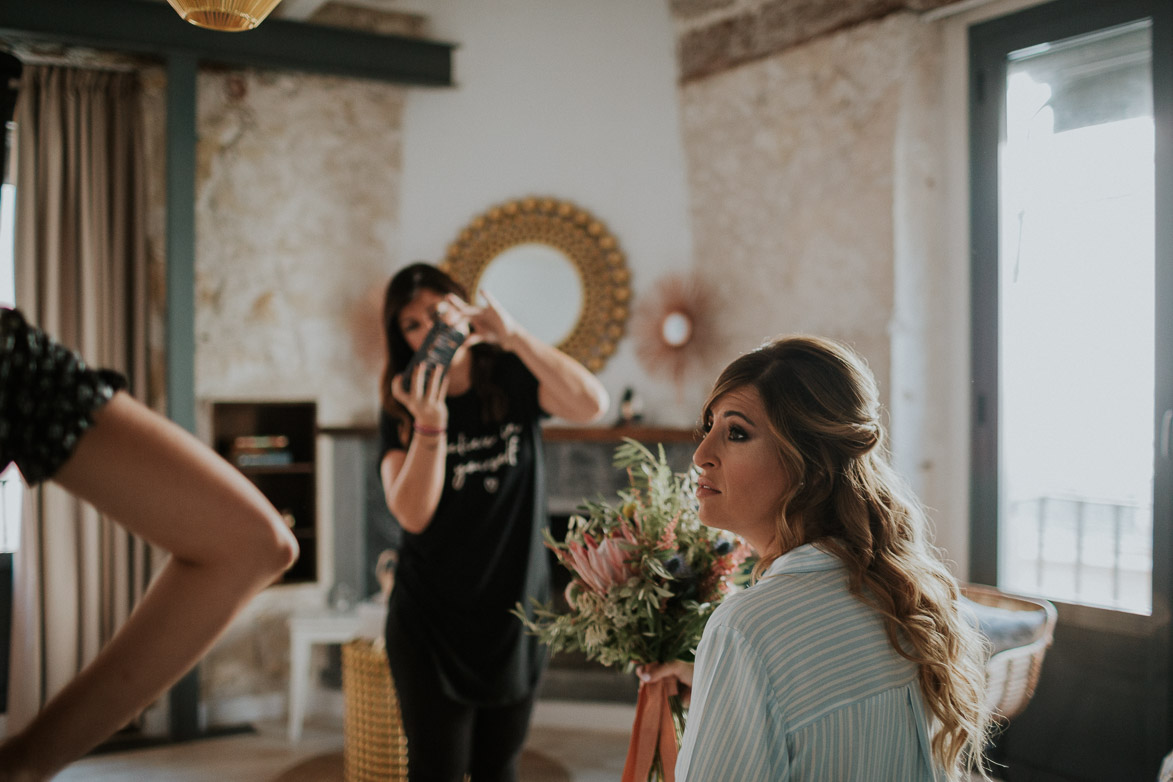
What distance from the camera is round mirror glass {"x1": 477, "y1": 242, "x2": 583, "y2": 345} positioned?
419cm

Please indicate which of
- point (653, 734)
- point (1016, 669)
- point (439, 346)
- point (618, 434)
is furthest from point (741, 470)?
point (618, 434)

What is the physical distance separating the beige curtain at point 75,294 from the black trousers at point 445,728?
7.73 feet

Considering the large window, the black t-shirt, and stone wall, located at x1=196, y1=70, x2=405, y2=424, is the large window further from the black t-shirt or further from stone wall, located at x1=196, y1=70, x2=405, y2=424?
stone wall, located at x1=196, y1=70, x2=405, y2=424

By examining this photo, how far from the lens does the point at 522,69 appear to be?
4.27 meters

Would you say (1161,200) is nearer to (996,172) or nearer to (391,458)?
(996,172)

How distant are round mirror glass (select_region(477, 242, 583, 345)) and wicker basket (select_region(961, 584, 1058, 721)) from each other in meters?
2.35

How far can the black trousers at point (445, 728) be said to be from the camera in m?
1.80

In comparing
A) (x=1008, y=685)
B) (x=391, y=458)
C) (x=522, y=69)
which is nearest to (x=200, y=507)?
(x=391, y=458)

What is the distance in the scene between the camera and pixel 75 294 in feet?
12.1

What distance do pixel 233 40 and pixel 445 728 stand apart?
10.0 feet

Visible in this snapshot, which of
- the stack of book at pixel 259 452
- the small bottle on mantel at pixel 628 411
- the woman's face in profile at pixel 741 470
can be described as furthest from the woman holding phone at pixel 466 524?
the stack of book at pixel 259 452

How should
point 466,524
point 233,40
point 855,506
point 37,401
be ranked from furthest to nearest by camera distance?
point 233,40 → point 466,524 → point 855,506 → point 37,401

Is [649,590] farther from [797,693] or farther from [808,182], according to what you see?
[808,182]

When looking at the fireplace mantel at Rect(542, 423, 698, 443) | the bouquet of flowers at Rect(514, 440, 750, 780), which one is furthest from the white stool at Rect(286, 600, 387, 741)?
the bouquet of flowers at Rect(514, 440, 750, 780)
